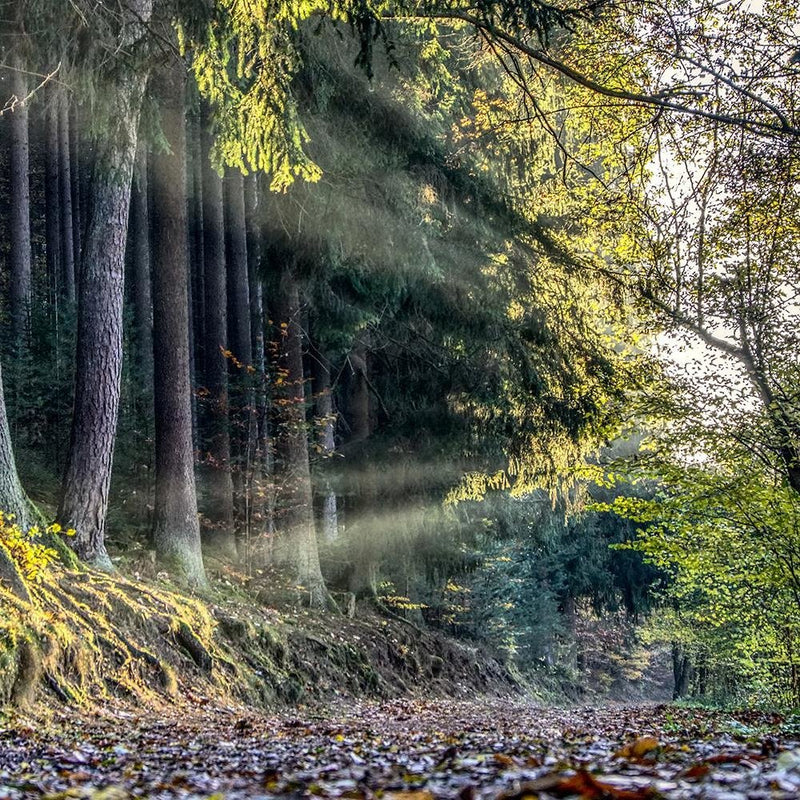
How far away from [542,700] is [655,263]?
17.2 metres

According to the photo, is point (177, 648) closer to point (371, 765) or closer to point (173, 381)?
point (173, 381)

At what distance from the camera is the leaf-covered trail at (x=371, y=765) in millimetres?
3275

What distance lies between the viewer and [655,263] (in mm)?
12672

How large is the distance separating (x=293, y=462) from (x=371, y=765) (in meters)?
12.4

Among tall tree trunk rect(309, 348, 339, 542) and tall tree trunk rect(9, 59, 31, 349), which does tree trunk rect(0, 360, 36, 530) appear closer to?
tall tree trunk rect(309, 348, 339, 542)

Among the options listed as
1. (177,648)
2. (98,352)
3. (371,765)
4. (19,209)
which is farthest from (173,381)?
(19,209)

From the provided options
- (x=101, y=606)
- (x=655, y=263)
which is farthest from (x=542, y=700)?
(x=101, y=606)

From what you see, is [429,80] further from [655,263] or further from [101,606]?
[101,606]

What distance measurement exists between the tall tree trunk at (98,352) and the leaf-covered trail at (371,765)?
3893mm

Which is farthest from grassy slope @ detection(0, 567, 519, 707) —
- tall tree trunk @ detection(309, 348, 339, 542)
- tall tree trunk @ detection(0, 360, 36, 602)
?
tall tree trunk @ detection(309, 348, 339, 542)

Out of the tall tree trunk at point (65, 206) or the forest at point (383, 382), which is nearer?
the forest at point (383, 382)

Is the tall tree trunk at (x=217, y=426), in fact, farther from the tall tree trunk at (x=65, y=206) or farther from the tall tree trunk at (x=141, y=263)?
the tall tree trunk at (x=65, y=206)

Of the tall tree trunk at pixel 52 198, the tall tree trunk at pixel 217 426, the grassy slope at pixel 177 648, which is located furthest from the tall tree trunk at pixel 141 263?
the grassy slope at pixel 177 648

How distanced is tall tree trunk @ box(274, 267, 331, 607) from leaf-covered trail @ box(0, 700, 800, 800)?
8.90m
